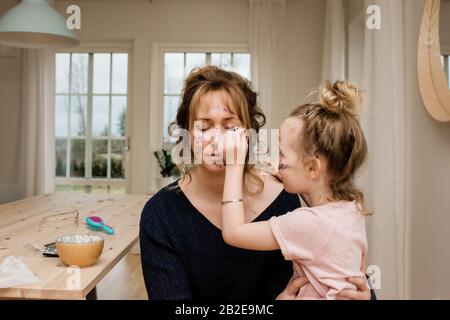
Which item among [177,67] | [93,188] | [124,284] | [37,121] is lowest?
[124,284]

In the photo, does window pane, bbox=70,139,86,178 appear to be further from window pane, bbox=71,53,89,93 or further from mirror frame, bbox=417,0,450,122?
mirror frame, bbox=417,0,450,122

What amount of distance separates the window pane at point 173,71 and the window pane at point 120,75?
0.44 m

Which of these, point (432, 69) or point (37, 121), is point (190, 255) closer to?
point (432, 69)

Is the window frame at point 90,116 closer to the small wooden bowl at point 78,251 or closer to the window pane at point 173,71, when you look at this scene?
the window pane at point 173,71

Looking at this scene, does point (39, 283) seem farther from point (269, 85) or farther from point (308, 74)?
point (308, 74)

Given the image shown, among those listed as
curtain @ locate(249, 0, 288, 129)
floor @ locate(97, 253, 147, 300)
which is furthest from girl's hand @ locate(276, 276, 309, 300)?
curtain @ locate(249, 0, 288, 129)

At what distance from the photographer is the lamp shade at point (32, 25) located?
2.20 metres

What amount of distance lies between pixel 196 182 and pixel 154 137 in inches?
140

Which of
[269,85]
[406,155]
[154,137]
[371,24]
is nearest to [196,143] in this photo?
[406,155]

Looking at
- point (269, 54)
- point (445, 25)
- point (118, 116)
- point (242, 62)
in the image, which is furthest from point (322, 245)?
point (118, 116)

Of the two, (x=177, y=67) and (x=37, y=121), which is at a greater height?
(x=177, y=67)

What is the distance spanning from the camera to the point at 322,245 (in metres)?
0.95

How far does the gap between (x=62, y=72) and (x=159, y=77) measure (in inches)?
42.5

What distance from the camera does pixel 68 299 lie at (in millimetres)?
1168
